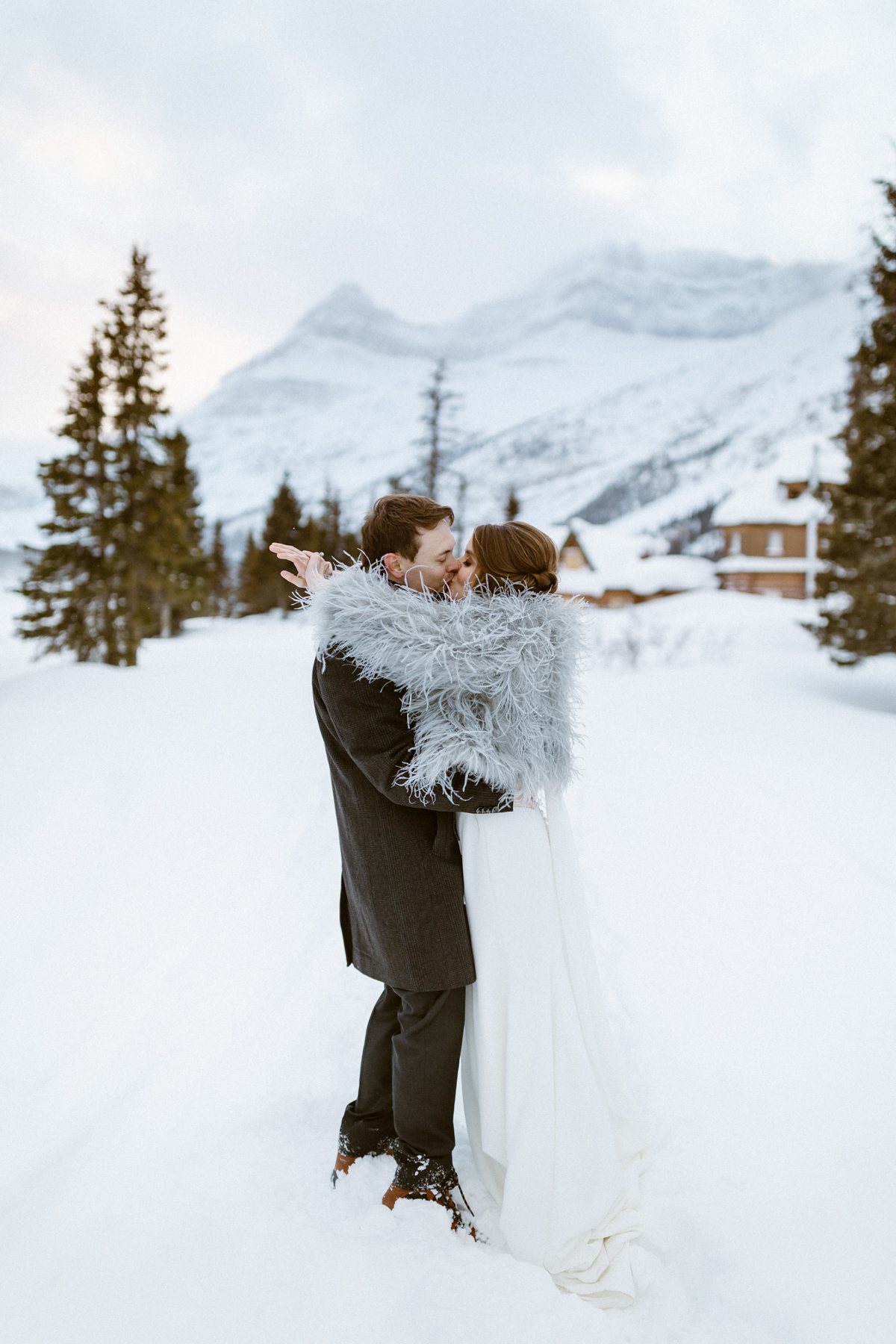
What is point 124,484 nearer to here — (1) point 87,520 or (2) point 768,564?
(1) point 87,520

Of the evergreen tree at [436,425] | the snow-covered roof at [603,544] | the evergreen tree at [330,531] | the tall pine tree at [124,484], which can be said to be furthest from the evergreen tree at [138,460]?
the snow-covered roof at [603,544]

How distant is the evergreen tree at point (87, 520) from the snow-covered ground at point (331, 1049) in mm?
9892

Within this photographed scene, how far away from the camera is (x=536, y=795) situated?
253cm

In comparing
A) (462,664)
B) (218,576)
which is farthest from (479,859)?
(218,576)

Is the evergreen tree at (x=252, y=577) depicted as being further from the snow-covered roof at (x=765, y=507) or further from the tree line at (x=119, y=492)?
the snow-covered roof at (x=765, y=507)

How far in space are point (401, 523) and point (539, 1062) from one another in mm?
1726

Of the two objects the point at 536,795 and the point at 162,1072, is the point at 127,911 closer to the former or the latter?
the point at 162,1072

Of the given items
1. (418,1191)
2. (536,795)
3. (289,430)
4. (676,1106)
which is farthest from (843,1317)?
(289,430)

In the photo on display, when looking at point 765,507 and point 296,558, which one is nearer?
point 296,558

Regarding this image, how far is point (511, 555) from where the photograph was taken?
94.8 inches

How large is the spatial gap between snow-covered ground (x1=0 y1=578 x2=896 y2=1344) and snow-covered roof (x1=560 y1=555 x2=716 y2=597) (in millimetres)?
33468

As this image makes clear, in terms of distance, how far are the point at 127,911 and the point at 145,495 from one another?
13.7 m

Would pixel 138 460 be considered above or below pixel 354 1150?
above

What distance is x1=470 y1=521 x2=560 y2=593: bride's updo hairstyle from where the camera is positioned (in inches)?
94.7
